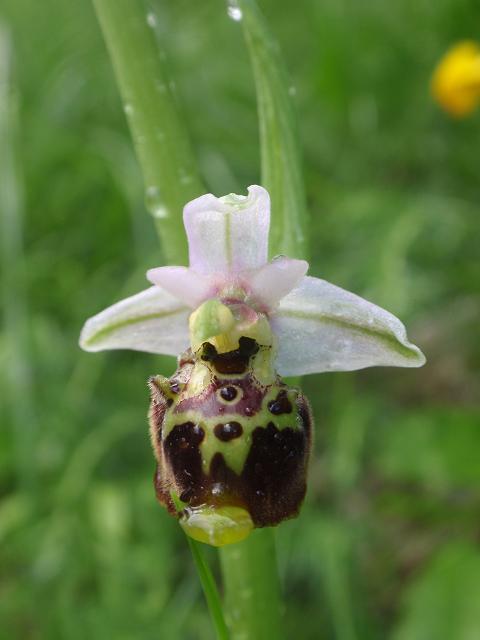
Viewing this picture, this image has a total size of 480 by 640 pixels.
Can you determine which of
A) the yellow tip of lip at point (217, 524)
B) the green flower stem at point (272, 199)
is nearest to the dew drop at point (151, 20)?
the green flower stem at point (272, 199)

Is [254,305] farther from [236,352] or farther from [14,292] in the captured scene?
[14,292]

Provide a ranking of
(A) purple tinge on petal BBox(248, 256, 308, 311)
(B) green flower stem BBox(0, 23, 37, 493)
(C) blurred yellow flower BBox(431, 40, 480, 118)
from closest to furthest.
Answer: (A) purple tinge on petal BBox(248, 256, 308, 311) → (B) green flower stem BBox(0, 23, 37, 493) → (C) blurred yellow flower BBox(431, 40, 480, 118)

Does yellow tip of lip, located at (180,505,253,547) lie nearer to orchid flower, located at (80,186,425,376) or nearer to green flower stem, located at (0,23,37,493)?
orchid flower, located at (80,186,425,376)

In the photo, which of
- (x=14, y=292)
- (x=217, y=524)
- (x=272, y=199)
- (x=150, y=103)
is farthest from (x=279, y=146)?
(x=14, y=292)

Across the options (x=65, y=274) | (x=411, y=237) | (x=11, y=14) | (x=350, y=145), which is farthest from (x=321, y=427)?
(x=11, y=14)

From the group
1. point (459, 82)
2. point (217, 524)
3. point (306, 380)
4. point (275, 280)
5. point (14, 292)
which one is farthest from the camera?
point (306, 380)

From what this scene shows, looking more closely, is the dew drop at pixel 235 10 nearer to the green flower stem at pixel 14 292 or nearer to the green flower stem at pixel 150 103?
the green flower stem at pixel 150 103

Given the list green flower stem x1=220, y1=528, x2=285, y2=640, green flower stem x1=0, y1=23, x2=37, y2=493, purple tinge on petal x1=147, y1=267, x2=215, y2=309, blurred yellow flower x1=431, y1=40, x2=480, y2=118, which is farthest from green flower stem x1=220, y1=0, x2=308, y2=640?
blurred yellow flower x1=431, y1=40, x2=480, y2=118
